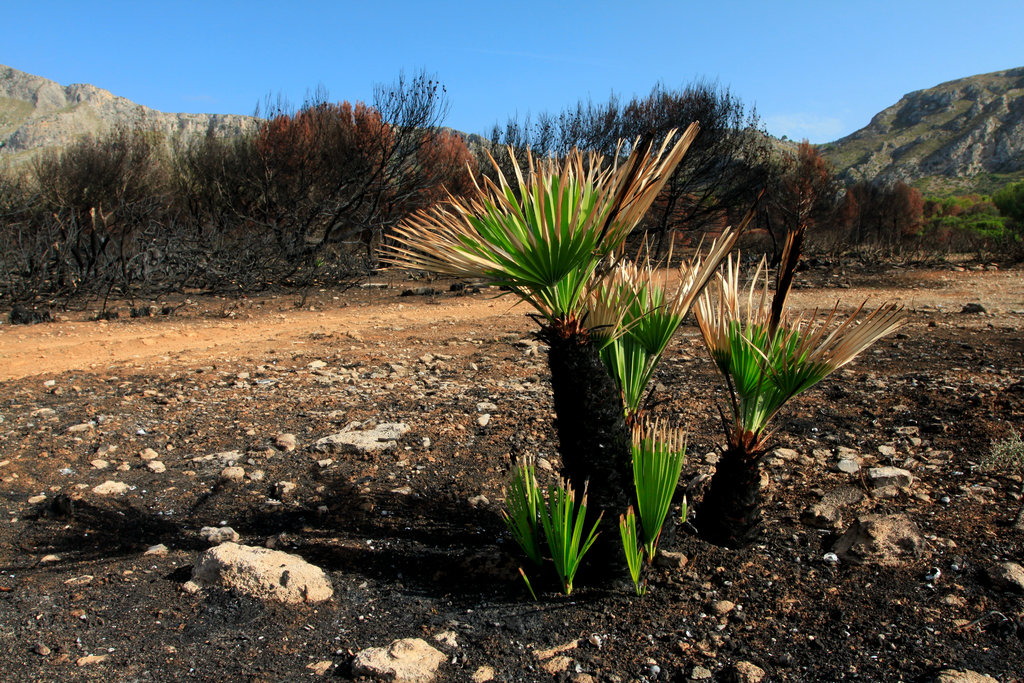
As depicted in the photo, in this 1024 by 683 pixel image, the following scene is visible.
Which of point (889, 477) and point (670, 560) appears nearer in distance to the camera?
point (670, 560)

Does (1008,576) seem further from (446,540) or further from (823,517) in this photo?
(446,540)

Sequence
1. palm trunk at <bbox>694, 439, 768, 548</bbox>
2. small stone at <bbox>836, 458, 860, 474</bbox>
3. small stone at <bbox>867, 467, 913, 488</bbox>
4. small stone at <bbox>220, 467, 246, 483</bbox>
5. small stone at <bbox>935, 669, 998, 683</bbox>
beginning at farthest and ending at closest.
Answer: small stone at <bbox>220, 467, 246, 483</bbox> → small stone at <bbox>836, 458, 860, 474</bbox> → small stone at <bbox>867, 467, 913, 488</bbox> → palm trunk at <bbox>694, 439, 768, 548</bbox> → small stone at <bbox>935, 669, 998, 683</bbox>

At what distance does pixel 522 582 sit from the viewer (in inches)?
80.9

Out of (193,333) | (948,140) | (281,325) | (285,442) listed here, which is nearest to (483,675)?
(285,442)

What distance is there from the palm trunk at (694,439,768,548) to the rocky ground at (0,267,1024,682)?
0.19 ft

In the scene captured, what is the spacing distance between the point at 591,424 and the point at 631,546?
350mm

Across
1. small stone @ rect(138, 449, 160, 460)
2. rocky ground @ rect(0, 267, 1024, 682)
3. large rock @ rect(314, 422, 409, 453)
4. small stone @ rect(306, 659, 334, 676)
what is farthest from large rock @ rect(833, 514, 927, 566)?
small stone @ rect(138, 449, 160, 460)

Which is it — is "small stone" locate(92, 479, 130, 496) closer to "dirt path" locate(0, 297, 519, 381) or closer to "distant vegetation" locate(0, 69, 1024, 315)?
"dirt path" locate(0, 297, 519, 381)

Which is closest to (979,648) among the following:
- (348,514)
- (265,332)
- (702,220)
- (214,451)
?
(348,514)

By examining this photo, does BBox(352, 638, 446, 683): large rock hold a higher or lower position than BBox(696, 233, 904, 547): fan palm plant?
lower

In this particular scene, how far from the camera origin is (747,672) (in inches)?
62.5

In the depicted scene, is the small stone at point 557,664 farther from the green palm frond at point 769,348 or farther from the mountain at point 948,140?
the mountain at point 948,140

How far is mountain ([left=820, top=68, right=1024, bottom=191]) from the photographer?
5222cm

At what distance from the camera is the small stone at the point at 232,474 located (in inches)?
114
